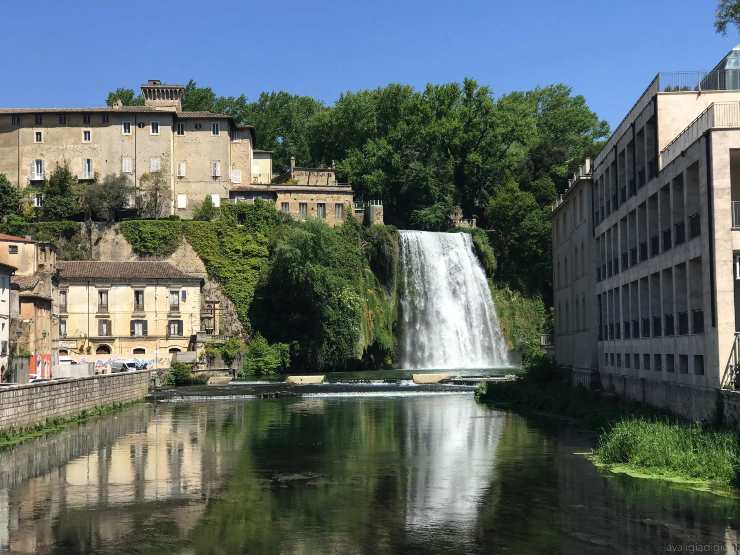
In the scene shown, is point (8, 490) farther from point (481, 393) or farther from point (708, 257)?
point (481, 393)

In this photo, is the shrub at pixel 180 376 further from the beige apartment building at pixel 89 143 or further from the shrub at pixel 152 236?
the beige apartment building at pixel 89 143

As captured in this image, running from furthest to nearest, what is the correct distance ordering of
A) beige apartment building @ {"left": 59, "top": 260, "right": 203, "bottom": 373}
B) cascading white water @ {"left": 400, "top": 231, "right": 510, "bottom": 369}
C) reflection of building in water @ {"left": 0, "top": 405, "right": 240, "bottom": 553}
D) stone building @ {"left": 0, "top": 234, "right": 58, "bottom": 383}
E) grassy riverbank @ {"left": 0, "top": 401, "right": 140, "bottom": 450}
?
cascading white water @ {"left": 400, "top": 231, "right": 510, "bottom": 369} < beige apartment building @ {"left": 59, "top": 260, "right": 203, "bottom": 373} < stone building @ {"left": 0, "top": 234, "right": 58, "bottom": 383} < grassy riverbank @ {"left": 0, "top": 401, "right": 140, "bottom": 450} < reflection of building in water @ {"left": 0, "top": 405, "right": 240, "bottom": 553}

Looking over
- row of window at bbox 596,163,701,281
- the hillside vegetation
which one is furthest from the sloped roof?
row of window at bbox 596,163,701,281

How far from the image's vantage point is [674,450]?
74.1 feet

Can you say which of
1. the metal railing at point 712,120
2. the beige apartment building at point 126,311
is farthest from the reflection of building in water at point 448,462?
the beige apartment building at point 126,311

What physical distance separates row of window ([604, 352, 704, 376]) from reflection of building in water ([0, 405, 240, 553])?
13.7 m

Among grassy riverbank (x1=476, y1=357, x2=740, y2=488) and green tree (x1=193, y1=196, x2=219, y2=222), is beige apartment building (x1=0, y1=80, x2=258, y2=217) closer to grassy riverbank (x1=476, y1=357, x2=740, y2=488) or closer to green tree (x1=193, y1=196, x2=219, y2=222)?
green tree (x1=193, y1=196, x2=219, y2=222)

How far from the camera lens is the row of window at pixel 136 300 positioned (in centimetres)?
7012

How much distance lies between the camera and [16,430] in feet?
97.8

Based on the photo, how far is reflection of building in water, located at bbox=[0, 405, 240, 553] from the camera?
17172mm

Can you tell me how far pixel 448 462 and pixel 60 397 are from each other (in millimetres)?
16521

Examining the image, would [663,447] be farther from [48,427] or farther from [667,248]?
[48,427]

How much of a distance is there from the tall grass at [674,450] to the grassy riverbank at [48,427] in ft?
57.2

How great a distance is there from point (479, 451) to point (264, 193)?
200 feet
